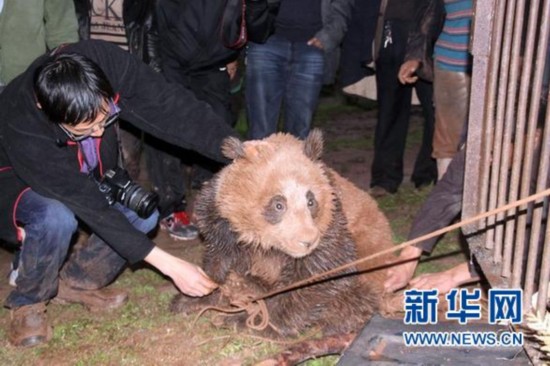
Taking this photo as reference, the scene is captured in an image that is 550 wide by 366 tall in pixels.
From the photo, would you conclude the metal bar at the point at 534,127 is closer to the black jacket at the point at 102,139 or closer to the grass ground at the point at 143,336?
the grass ground at the point at 143,336

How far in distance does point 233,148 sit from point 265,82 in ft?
6.95

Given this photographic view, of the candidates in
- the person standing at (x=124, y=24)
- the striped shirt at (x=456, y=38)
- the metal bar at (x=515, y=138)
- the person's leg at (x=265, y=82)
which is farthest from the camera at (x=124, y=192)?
the striped shirt at (x=456, y=38)

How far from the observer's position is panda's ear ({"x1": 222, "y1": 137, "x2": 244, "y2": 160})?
11.1 ft

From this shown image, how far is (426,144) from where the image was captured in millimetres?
6195

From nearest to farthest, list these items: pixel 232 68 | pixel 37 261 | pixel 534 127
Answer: pixel 534 127, pixel 37 261, pixel 232 68

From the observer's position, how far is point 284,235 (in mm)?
3236

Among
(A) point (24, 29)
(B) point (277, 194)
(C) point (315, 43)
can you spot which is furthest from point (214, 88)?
(B) point (277, 194)

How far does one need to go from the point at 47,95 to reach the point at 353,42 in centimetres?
331

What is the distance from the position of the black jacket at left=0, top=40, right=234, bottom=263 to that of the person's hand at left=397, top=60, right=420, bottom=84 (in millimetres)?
2197

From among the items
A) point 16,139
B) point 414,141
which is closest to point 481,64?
point 16,139

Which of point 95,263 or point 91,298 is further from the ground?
point 95,263

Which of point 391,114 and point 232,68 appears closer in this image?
point 232,68

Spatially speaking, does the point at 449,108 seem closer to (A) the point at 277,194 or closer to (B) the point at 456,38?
(B) the point at 456,38

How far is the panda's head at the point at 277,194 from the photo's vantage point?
3.23 m
